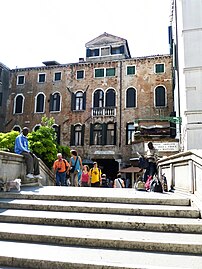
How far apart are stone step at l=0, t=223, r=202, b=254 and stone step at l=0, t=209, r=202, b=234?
12 cm

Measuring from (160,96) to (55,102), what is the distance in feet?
32.4

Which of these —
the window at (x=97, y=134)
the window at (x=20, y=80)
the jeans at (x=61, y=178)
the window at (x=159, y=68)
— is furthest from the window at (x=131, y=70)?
the jeans at (x=61, y=178)

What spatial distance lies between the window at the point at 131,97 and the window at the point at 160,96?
6.38ft

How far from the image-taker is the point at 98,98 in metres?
24.5

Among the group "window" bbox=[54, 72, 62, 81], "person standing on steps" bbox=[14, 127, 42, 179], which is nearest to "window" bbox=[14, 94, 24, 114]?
"window" bbox=[54, 72, 62, 81]

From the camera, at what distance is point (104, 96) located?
2427cm

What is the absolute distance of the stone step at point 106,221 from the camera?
3770 millimetres

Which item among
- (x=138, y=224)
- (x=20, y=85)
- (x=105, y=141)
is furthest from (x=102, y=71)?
(x=138, y=224)

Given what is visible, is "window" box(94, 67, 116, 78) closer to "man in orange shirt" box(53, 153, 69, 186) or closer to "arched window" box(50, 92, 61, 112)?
"arched window" box(50, 92, 61, 112)

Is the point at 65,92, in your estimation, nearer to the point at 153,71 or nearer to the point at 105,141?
the point at 105,141

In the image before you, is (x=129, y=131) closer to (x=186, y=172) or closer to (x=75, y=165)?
(x=75, y=165)

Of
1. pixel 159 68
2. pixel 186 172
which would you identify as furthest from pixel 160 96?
pixel 186 172

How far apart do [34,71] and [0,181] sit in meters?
22.1

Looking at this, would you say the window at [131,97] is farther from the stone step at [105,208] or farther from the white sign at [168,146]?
the stone step at [105,208]
